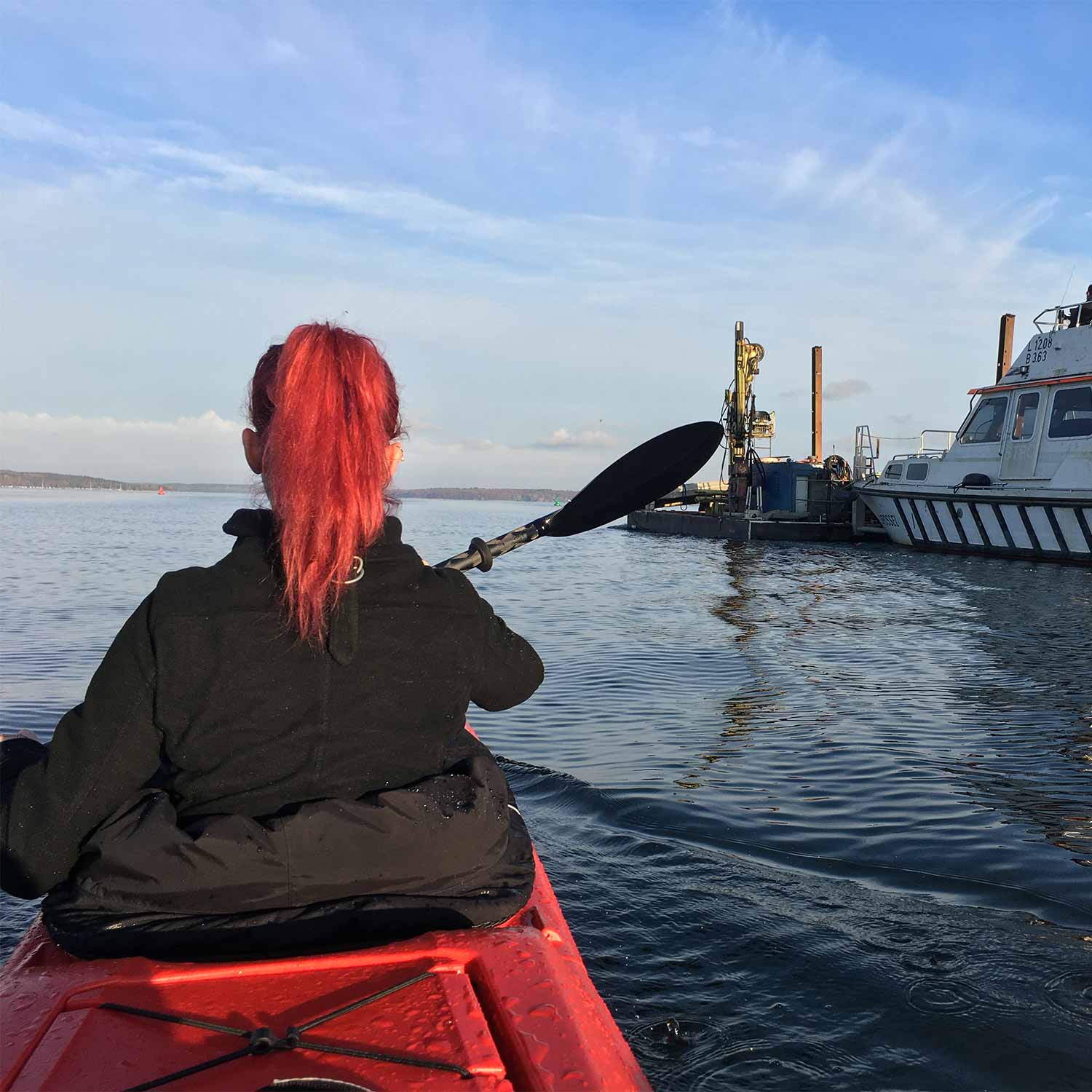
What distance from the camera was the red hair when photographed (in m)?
1.86

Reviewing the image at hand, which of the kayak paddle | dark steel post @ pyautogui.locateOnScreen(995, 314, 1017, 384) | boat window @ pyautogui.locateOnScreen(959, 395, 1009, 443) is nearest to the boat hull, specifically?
boat window @ pyautogui.locateOnScreen(959, 395, 1009, 443)

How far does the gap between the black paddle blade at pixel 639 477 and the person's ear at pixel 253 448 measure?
1875 millimetres

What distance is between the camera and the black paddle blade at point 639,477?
12.9 ft

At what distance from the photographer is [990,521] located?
2327 cm

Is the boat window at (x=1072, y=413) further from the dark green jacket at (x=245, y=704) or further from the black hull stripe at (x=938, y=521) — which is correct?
the dark green jacket at (x=245, y=704)

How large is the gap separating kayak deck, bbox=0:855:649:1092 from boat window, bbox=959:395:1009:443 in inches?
954

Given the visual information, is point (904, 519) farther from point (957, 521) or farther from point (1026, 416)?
point (1026, 416)

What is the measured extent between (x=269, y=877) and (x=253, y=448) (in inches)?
36.0

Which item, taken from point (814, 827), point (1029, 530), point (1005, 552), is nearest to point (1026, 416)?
point (1029, 530)

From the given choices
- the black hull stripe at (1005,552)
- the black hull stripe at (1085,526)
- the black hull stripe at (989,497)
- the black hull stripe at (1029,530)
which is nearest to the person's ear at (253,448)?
the black hull stripe at (989,497)

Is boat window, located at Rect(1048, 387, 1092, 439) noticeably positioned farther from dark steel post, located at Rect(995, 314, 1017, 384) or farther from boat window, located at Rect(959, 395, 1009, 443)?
dark steel post, located at Rect(995, 314, 1017, 384)

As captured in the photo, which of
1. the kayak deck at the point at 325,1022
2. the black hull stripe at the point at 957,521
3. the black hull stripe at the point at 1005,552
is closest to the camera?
the kayak deck at the point at 325,1022

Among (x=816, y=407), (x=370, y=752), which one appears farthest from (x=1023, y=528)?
(x=370, y=752)

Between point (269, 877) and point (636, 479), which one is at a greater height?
point (636, 479)
